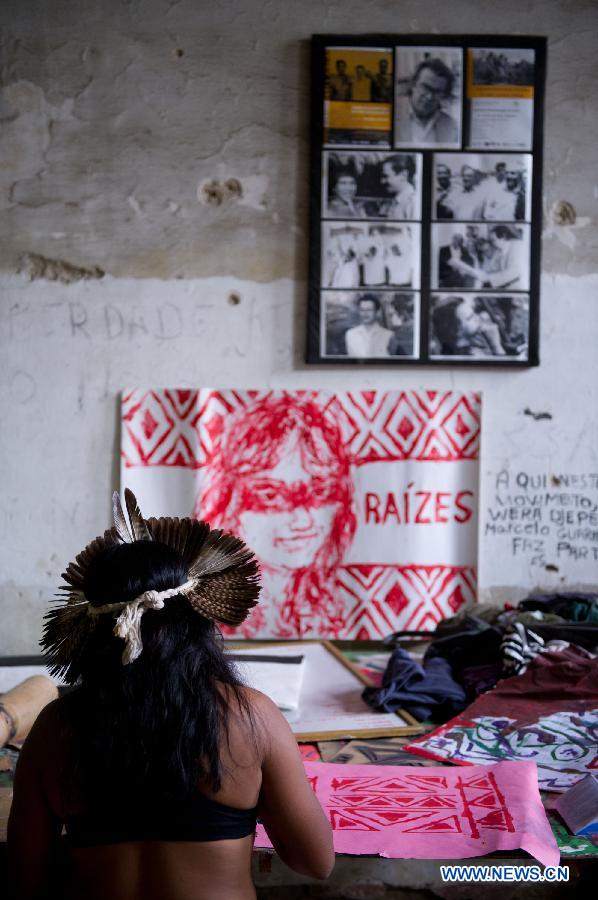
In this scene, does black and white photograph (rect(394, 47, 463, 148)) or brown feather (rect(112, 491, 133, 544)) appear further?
black and white photograph (rect(394, 47, 463, 148))

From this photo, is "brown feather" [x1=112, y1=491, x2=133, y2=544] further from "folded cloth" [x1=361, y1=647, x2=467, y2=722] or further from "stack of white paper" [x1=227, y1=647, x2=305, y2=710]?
"folded cloth" [x1=361, y1=647, x2=467, y2=722]

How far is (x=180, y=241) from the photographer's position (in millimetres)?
2898

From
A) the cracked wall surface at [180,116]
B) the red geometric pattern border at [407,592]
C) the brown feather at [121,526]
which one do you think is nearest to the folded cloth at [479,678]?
the red geometric pattern border at [407,592]

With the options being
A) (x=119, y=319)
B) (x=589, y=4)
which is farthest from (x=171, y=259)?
(x=589, y=4)

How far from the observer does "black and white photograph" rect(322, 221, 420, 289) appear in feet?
9.48

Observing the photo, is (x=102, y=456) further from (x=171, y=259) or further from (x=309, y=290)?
(x=309, y=290)

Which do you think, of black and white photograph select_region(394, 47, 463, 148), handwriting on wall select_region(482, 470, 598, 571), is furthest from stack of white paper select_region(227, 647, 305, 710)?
black and white photograph select_region(394, 47, 463, 148)

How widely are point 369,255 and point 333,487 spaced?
843 millimetres

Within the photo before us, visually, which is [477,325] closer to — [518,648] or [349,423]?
[349,423]

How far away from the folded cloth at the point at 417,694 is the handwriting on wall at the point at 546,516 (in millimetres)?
932

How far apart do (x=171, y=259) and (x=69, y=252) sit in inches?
14.3

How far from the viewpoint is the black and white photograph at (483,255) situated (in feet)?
9.53

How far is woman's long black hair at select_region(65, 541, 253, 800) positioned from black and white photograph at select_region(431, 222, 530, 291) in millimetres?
2073

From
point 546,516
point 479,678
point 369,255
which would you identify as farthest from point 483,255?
point 479,678
